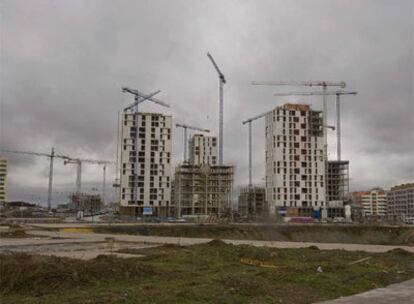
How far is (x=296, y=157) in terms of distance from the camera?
133 m

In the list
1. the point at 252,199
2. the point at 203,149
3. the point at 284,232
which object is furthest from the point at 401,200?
the point at 284,232

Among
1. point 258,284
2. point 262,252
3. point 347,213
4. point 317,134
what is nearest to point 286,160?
point 317,134

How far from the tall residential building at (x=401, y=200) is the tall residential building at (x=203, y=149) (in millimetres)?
68607

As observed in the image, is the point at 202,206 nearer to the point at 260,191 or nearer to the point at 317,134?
the point at 260,191

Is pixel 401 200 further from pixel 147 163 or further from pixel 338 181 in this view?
pixel 147 163

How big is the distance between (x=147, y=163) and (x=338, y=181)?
56.9 metres

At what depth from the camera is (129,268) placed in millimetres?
13734

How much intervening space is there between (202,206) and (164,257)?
356 feet

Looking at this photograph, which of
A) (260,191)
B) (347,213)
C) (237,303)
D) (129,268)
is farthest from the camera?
(260,191)

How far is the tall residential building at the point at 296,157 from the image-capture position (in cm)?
12975

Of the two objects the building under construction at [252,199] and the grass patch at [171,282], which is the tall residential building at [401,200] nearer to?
the building under construction at [252,199]

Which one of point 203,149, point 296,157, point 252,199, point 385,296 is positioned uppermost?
point 203,149

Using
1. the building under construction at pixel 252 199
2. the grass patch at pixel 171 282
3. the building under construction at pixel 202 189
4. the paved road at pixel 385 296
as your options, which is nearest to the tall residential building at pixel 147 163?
the building under construction at pixel 202 189

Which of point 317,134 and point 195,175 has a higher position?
point 317,134
